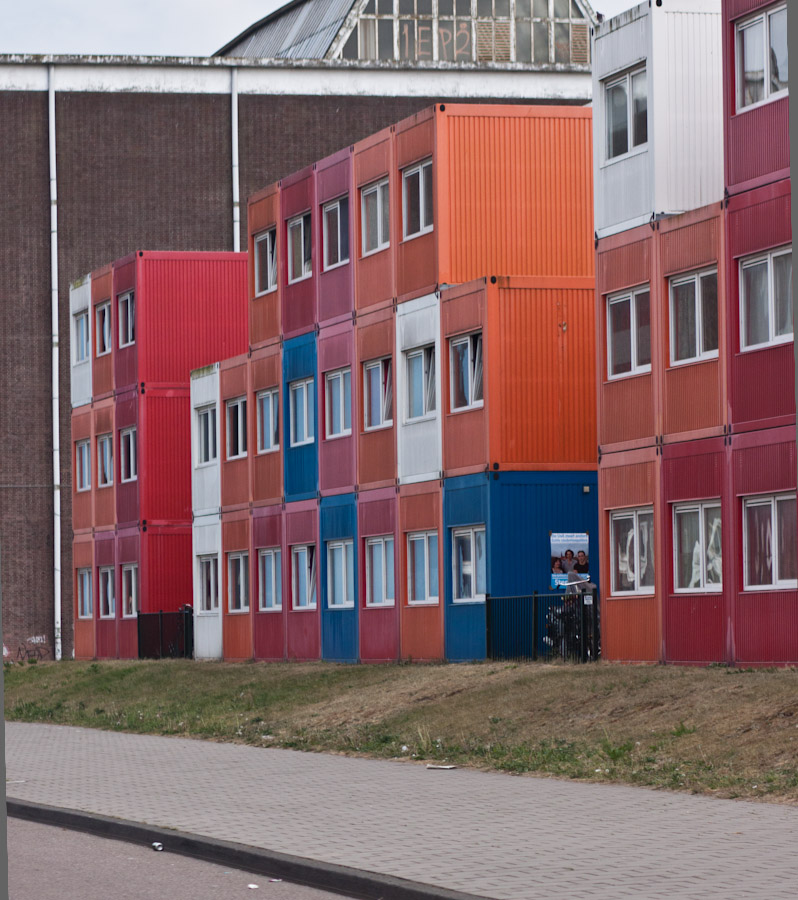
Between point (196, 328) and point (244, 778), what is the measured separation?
95.3ft

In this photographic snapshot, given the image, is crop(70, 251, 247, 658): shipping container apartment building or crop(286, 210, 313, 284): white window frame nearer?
crop(286, 210, 313, 284): white window frame

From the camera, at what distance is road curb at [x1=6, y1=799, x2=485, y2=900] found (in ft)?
32.9

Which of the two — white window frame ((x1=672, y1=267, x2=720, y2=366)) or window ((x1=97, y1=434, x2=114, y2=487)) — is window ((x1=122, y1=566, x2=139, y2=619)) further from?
white window frame ((x1=672, y1=267, x2=720, y2=366))

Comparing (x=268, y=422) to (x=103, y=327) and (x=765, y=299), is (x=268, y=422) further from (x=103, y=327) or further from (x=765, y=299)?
(x=765, y=299)

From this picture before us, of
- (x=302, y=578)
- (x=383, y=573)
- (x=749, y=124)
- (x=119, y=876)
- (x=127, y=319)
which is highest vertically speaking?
(x=127, y=319)

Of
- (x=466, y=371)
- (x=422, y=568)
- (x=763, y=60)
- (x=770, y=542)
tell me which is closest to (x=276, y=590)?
(x=422, y=568)

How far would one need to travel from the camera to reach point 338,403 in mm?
35844

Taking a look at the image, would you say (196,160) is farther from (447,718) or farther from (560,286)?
(447,718)

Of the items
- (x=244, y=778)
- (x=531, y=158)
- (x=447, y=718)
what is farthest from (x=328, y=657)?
(x=244, y=778)

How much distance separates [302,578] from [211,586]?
5638mm

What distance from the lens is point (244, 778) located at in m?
17.4

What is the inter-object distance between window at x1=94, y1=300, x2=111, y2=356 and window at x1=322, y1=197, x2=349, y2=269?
13.1 metres

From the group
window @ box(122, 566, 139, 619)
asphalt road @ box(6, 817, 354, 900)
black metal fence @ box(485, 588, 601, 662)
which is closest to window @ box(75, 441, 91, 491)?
window @ box(122, 566, 139, 619)

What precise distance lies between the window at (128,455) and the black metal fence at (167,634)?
4.00m
